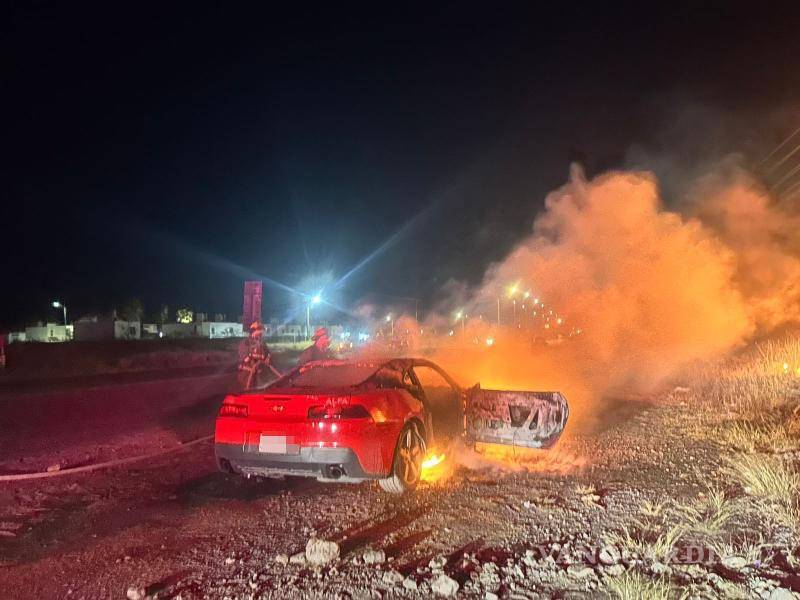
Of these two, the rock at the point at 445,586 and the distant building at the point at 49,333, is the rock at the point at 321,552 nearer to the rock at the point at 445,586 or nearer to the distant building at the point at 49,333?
the rock at the point at 445,586

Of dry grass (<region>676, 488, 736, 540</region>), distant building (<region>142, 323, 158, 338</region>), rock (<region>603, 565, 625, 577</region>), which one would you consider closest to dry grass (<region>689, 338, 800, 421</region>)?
dry grass (<region>676, 488, 736, 540</region>)

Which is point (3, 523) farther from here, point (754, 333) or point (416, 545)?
point (754, 333)

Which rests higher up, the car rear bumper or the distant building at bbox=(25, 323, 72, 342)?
the distant building at bbox=(25, 323, 72, 342)

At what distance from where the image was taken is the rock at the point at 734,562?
3943 mm

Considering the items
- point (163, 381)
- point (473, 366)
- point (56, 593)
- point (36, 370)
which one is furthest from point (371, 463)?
point (36, 370)

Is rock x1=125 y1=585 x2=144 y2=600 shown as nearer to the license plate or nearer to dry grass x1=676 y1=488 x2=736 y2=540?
the license plate

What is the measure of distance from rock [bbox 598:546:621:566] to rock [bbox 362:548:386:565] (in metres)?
1.46

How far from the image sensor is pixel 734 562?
3986mm

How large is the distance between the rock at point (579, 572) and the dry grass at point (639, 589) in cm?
16

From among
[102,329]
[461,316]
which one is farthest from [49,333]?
[461,316]

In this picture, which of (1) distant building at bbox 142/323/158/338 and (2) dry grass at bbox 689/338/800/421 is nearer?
(2) dry grass at bbox 689/338/800/421

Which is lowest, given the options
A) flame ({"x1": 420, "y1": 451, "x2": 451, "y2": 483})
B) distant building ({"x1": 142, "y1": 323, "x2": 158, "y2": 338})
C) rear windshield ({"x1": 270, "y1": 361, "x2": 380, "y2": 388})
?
flame ({"x1": 420, "y1": 451, "x2": 451, "y2": 483})

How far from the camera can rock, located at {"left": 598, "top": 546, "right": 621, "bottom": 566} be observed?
13.4 ft

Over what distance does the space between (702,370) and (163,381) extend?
14.8m
